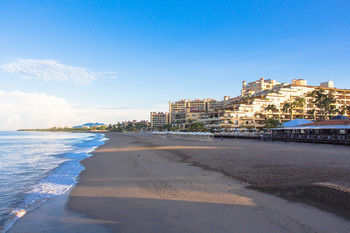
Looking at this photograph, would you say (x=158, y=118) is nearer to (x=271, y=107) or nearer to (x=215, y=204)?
(x=271, y=107)

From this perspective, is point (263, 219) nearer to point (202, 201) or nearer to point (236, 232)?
point (236, 232)

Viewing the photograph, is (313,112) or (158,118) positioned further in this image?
(158,118)

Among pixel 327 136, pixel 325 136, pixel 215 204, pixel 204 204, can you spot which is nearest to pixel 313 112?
pixel 325 136

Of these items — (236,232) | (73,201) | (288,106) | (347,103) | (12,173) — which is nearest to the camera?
(236,232)

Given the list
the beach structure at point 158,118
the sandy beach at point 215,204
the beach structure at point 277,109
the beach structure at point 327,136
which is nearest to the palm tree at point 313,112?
the beach structure at point 277,109

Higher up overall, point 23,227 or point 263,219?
point 263,219

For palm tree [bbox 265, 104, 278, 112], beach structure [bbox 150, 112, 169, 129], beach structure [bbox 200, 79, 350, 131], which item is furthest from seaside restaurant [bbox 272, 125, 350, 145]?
beach structure [bbox 150, 112, 169, 129]

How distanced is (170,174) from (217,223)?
550 cm

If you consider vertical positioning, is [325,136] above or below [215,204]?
above

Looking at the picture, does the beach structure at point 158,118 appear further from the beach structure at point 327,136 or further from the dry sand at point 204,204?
the dry sand at point 204,204

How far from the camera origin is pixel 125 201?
257 inches

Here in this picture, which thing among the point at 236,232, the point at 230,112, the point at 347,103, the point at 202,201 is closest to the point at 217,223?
the point at 236,232

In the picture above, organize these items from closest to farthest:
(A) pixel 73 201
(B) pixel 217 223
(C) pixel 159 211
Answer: (B) pixel 217 223 → (C) pixel 159 211 → (A) pixel 73 201

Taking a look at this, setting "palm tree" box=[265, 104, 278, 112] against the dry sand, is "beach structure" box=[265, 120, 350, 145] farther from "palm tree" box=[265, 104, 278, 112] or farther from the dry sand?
"palm tree" box=[265, 104, 278, 112]
